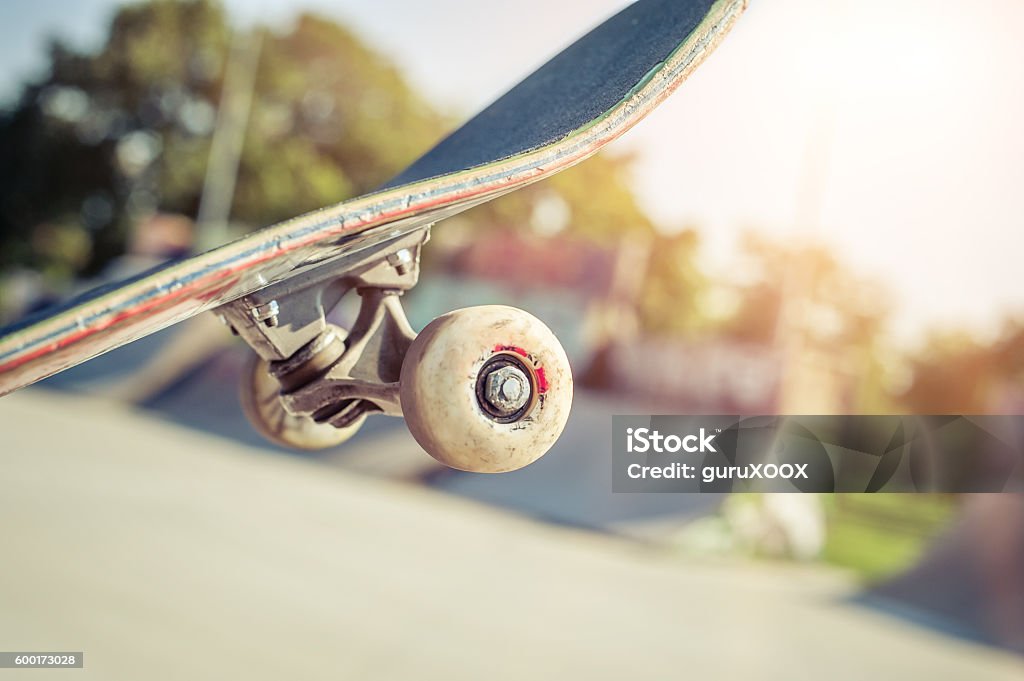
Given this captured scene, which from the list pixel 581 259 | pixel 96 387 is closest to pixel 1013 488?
pixel 581 259

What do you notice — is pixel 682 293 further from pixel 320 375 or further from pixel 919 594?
pixel 320 375

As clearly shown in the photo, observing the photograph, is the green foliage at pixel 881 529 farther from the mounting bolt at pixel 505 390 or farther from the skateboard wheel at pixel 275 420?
the mounting bolt at pixel 505 390

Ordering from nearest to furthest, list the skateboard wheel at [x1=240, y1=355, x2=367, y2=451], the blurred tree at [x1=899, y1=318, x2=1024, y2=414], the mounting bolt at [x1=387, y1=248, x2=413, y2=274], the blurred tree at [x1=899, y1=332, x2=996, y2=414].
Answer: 1. the mounting bolt at [x1=387, y1=248, x2=413, y2=274]
2. the skateboard wheel at [x1=240, y1=355, x2=367, y2=451]
3. the blurred tree at [x1=899, y1=318, x2=1024, y2=414]
4. the blurred tree at [x1=899, y1=332, x2=996, y2=414]

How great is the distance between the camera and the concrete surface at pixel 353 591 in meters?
4.27

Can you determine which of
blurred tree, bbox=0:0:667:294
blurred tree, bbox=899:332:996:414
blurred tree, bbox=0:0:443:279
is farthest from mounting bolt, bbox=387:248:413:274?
blurred tree, bbox=899:332:996:414

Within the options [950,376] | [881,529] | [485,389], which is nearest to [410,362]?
[485,389]

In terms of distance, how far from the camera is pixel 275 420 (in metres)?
1.63

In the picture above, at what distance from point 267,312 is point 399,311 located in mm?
247

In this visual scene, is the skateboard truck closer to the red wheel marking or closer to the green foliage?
the red wheel marking

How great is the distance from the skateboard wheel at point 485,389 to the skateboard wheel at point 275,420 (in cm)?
41

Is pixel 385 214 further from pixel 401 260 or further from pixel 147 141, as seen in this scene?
pixel 147 141

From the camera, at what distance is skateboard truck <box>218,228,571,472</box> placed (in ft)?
4.03

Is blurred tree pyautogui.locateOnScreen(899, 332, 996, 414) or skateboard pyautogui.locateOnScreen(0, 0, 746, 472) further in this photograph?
blurred tree pyautogui.locateOnScreen(899, 332, 996, 414)

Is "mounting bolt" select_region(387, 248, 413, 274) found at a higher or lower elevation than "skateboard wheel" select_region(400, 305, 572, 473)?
higher
